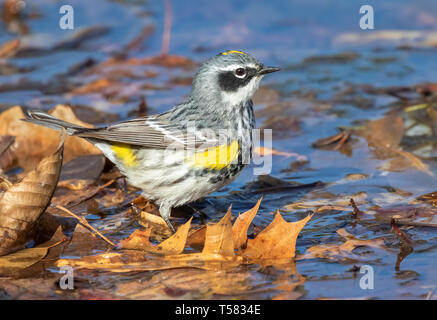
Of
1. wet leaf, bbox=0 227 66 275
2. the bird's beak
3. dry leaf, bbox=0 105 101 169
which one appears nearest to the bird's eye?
the bird's beak

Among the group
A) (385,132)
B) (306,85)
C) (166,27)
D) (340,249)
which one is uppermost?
(166,27)

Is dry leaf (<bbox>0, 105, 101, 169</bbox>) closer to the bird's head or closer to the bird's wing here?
the bird's wing

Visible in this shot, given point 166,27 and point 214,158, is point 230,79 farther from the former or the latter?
point 166,27

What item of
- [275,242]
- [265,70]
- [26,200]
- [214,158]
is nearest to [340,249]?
[275,242]

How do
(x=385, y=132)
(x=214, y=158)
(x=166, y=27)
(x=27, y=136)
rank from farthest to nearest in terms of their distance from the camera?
(x=166, y=27)
(x=385, y=132)
(x=27, y=136)
(x=214, y=158)

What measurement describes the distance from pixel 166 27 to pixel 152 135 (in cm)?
697

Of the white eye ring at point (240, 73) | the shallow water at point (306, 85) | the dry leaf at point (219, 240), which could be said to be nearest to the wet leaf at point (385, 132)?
the shallow water at point (306, 85)

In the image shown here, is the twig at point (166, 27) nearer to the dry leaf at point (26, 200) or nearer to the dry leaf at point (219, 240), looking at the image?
the dry leaf at point (26, 200)

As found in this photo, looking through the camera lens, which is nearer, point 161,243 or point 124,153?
point 161,243

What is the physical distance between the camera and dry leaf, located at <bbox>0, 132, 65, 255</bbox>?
486 cm

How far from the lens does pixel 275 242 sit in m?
4.93

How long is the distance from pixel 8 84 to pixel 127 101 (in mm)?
1995

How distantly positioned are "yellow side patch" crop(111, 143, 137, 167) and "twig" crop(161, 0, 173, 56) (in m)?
5.31

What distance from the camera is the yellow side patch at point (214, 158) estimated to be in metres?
5.70
